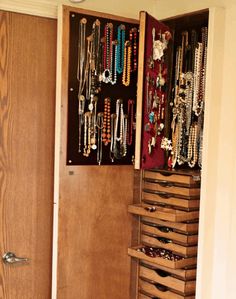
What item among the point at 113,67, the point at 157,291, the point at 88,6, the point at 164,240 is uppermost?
the point at 88,6

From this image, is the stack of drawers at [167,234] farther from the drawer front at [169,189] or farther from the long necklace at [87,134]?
the long necklace at [87,134]

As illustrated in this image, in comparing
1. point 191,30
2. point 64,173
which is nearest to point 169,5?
point 191,30

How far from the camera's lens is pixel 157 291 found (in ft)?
6.59

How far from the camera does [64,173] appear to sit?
1894mm

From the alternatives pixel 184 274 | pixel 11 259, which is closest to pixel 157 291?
pixel 184 274

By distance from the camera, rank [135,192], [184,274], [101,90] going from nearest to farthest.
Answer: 1. [184,274]
2. [101,90]
3. [135,192]

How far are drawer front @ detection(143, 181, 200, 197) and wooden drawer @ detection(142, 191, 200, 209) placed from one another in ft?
0.06

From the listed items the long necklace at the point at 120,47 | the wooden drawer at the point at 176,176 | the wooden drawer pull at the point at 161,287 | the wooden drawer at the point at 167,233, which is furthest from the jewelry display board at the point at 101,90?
the wooden drawer pull at the point at 161,287

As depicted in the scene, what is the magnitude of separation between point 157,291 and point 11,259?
26.1 inches

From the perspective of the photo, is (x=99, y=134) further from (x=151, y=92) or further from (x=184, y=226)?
(x=184, y=226)

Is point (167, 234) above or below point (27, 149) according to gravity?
below

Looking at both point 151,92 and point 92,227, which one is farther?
point 92,227

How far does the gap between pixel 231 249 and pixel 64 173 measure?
75cm

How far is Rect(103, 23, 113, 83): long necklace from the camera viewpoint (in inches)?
77.2
